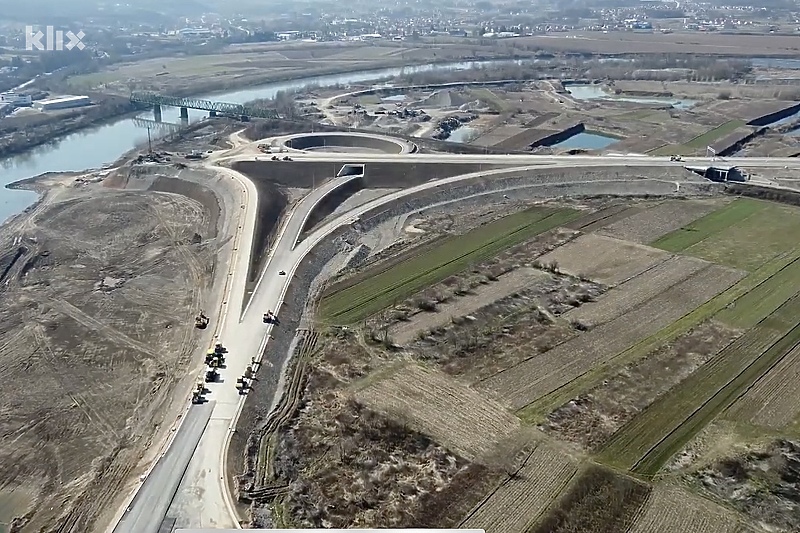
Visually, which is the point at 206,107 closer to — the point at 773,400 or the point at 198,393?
the point at 198,393

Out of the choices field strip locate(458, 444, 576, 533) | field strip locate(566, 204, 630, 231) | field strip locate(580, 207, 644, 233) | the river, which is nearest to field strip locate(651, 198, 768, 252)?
field strip locate(580, 207, 644, 233)

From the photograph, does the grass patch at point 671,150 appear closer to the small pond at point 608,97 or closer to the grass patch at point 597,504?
the small pond at point 608,97

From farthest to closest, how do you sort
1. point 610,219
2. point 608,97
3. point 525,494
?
point 608,97 < point 610,219 < point 525,494

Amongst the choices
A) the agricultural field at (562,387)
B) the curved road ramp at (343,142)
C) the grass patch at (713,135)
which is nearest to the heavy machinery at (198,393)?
the agricultural field at (562,387)

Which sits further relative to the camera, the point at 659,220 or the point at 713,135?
the point at 713,135

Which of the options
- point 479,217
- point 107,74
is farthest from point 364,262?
point 107,74

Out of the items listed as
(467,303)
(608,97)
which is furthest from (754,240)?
(608,97)

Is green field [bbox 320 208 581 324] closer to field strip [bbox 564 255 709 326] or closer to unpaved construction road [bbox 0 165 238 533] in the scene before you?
unpaved construction road [bbox 0 165 238 533]
